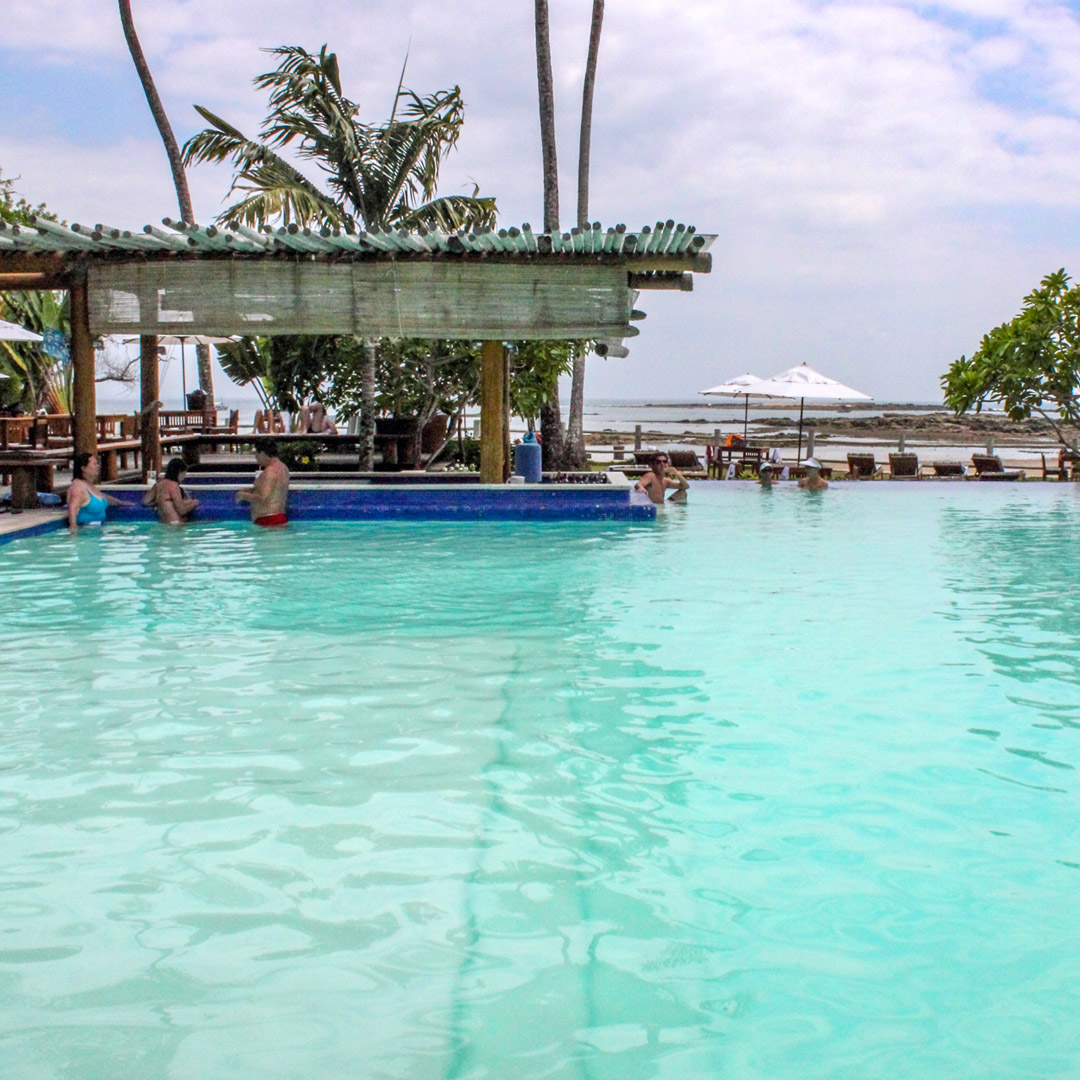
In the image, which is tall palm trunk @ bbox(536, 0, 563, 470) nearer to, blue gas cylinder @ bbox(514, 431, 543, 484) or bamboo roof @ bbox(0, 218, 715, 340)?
blue gas cylinder @ bbox(514, 431, 543, 484)

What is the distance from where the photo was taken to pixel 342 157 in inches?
706

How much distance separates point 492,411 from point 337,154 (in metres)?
6.04

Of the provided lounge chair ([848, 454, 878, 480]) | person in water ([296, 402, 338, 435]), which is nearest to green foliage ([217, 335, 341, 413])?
person in water ([296, 402, 338, 435])

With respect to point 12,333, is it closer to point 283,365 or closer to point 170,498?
point 170,498

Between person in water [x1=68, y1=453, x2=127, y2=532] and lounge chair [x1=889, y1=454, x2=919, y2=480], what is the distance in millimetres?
15853

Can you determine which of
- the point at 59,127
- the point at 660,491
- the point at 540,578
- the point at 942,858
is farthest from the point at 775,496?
the point at 59,127

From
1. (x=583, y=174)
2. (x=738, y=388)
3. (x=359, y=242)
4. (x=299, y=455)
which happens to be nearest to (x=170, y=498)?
(x=359, y=242)

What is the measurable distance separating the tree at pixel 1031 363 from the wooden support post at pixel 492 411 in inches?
448

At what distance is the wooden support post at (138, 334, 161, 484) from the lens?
15.7 meters

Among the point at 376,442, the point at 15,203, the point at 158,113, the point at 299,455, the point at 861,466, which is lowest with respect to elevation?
the point at 861,466

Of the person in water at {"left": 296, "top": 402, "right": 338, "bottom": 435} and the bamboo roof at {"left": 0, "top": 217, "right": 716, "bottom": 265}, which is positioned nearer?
the bamboo roof at {"left": 0, "top": 217, "right": 716, "bottom": 265}

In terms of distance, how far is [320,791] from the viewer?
489cm

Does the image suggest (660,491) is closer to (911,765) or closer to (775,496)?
(775,496)

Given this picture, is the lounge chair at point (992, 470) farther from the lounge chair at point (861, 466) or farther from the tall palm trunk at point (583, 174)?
the tall palm trunk at point (583, 174)
